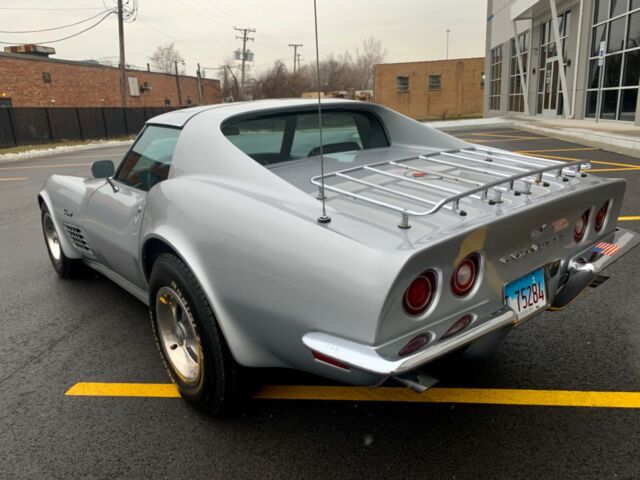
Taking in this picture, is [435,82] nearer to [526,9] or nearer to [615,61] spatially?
[526,9]

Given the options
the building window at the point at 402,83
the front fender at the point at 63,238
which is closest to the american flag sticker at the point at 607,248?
the front fender at the point at 63,238

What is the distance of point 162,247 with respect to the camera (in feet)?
8.46

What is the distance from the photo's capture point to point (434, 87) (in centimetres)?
4372

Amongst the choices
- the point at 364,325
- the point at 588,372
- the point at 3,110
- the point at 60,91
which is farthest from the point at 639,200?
the point at 60,91

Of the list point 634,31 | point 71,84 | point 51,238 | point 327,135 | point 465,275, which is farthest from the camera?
point 71,84

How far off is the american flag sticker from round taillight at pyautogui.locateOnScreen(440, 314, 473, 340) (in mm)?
1163

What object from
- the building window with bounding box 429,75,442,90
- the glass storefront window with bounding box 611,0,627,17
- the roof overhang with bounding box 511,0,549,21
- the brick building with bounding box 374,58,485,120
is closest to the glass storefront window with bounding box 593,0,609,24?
the glass storefront window with bounding box 611,0,627,17

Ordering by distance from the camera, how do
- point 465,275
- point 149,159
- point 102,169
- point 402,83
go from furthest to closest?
point 402,83 → point 102,169 → point 149,159 → point 465,275

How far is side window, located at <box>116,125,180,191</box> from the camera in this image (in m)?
2.88

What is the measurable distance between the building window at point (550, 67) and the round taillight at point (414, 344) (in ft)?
68.4

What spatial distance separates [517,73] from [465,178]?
28.3 metres

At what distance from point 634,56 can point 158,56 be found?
80.7m

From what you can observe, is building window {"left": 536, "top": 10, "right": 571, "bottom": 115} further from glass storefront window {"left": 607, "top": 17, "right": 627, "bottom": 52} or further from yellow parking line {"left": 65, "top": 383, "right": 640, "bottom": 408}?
yellow parking line {"left": 65, "top": 383, "right": 640, "bottom": 408}

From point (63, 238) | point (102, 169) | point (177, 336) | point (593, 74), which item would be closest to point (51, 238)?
point (63, 238)
